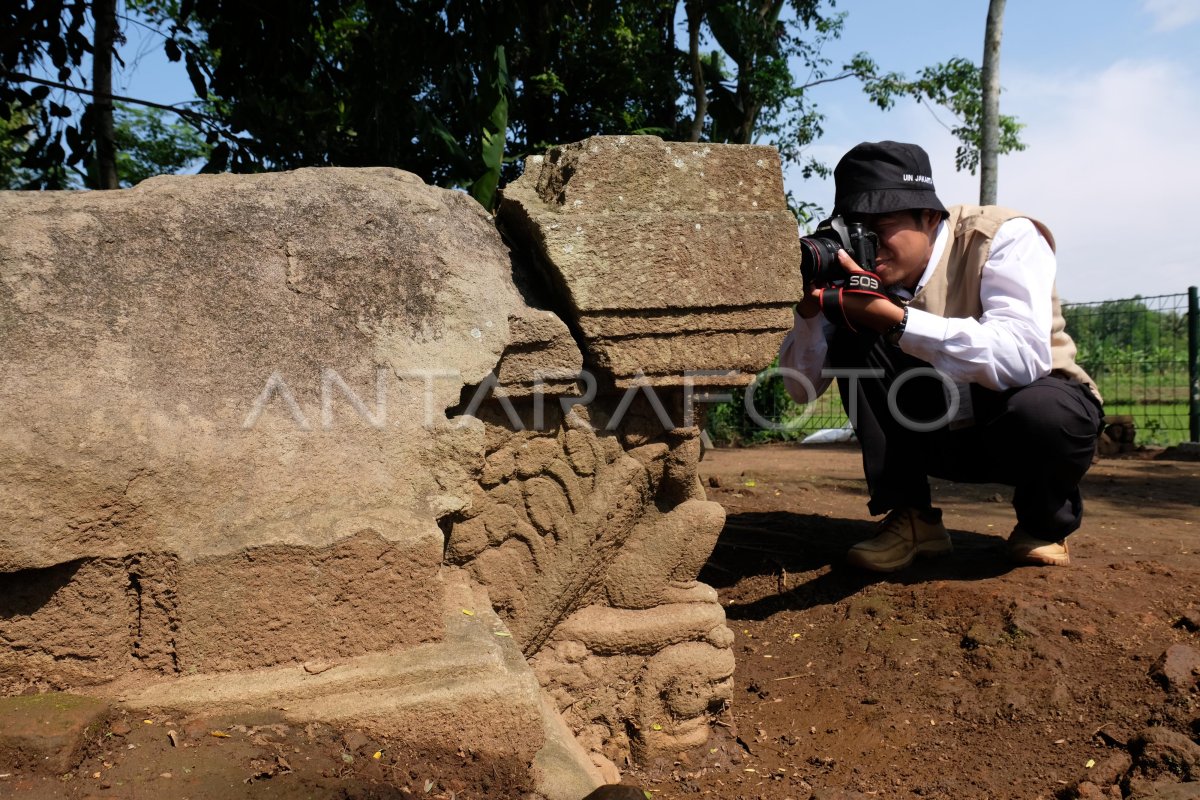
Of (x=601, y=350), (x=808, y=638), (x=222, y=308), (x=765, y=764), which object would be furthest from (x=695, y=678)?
(x=222, y=308)

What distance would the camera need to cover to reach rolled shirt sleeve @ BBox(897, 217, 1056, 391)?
8.48ft

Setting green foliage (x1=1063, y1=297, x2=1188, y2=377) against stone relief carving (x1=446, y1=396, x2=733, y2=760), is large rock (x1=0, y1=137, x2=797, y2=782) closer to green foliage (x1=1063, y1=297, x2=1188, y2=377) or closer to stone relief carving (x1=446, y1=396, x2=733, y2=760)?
stone relief carving (x1=446, y1=396, x2=733, y2=760)

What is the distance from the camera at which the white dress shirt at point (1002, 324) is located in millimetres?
2588

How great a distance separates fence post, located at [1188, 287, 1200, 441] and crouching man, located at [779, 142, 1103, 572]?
203 inches

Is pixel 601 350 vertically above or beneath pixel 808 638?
above

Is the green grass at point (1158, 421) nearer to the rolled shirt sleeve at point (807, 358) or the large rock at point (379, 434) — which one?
the rolled shirt sleeve at point (807, 358)

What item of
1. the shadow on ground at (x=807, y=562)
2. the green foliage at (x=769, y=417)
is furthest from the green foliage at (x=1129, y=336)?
the shadow on ground at (x=807, y=562)

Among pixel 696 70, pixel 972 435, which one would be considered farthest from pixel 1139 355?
pixel 972 435

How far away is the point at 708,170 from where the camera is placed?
2.25m

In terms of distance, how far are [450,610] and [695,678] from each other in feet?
2.29

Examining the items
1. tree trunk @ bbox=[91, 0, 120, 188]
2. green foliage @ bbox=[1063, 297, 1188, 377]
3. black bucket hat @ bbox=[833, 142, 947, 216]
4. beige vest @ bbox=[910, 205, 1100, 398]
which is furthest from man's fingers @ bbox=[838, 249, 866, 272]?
green foliage @ bbox=[1063, 297, 1188, 377]

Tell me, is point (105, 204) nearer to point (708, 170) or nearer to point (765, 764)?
point (708, 170)

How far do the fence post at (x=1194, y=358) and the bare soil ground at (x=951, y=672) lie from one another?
4.30 metres

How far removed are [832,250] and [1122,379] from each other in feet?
23.9
